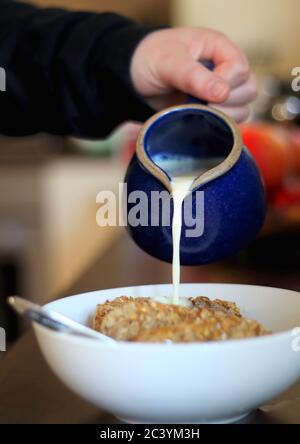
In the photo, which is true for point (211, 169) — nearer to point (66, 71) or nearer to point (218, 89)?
point (218, 89)

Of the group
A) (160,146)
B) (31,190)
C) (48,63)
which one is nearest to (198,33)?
(160,146)

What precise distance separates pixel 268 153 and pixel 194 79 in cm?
74

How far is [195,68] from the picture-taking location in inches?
36.7

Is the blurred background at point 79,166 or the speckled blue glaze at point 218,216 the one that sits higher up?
the blurred background at point 79,166

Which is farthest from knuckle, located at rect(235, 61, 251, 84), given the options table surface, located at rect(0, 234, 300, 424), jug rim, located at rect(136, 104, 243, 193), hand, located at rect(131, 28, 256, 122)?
table surface, located at rect(0, 234, 300, 424)

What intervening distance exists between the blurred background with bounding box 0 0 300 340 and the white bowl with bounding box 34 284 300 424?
1.50m

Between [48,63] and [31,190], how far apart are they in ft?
6.60

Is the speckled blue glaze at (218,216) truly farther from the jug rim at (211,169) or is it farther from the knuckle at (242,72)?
the knuckle at (242,72)

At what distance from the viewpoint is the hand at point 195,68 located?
0.92 meters

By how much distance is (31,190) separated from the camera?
3.20 m

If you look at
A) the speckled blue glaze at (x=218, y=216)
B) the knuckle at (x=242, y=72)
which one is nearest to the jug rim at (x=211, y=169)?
the speckled blue glaze at (x=218, y=216)

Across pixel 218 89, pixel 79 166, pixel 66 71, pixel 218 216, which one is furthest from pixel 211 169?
pixel 79 166

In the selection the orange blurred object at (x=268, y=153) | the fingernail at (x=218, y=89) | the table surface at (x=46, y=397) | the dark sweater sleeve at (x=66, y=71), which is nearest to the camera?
the table surface at (x=46, y=397)
